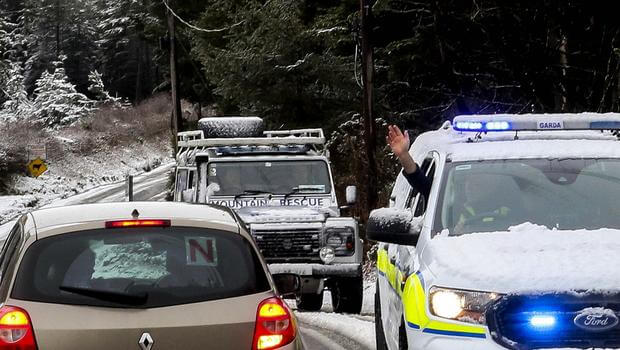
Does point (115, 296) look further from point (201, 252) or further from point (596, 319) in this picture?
point (596, 319)

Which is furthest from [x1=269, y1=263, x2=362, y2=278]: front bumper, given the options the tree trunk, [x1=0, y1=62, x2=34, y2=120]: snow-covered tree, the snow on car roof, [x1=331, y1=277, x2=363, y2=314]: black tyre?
the tree trunk

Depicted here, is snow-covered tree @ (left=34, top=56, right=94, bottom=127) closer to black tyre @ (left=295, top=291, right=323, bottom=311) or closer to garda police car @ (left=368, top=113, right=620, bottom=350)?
black tyre @ (left=295, top=291, right=323, bottom=311)

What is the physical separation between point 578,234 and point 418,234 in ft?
3.33

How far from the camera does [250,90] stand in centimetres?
2803

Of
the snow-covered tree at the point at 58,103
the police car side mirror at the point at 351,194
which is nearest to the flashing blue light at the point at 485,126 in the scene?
the police car side mirror at the point at 351,194

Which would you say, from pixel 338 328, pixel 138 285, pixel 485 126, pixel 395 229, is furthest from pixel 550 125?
pixel 338 328

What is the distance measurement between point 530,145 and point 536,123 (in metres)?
0.31

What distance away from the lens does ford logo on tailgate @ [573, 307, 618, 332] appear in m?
5.01

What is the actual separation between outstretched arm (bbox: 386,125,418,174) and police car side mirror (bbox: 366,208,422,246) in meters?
0.74

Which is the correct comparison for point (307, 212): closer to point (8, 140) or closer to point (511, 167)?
point (511, 167)

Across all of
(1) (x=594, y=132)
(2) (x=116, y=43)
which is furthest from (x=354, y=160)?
(2) (x=116, y=43)

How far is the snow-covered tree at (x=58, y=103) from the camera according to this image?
7844 cm

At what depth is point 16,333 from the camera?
15.8ft

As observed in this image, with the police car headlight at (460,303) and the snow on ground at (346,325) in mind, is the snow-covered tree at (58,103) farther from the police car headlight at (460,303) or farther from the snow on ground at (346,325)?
the police car headlight at (460,303)
